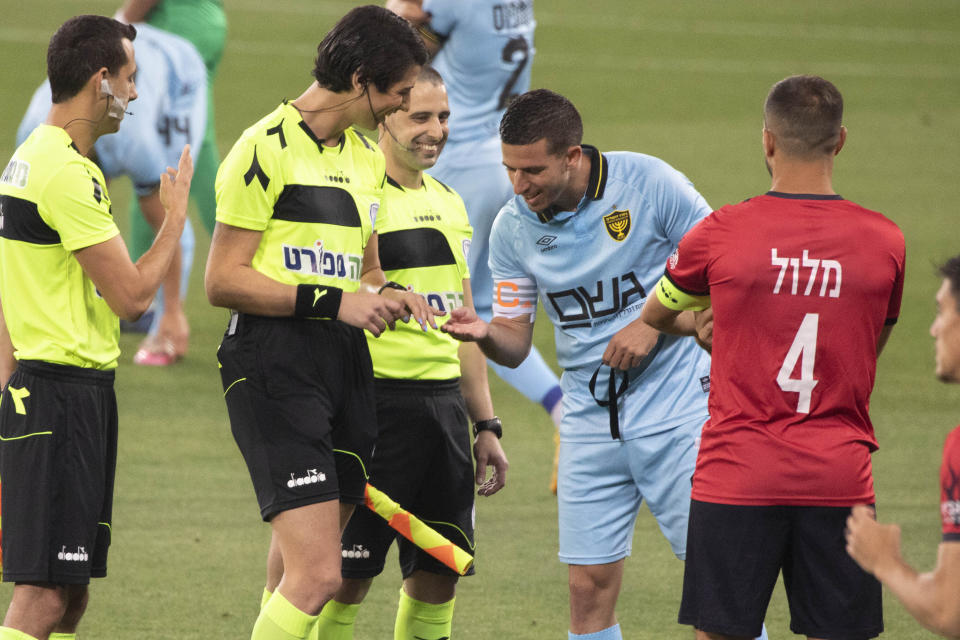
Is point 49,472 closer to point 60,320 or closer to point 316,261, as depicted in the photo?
point 60,320

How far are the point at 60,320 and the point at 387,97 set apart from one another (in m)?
1.06

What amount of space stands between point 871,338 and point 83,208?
202cm

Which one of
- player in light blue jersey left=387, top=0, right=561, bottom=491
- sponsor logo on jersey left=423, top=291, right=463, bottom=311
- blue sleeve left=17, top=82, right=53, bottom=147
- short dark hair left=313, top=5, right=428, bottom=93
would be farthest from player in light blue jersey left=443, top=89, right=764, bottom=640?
blue sleeve left=17, top=82, right=53, bottom=147

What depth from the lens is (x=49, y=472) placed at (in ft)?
12.9

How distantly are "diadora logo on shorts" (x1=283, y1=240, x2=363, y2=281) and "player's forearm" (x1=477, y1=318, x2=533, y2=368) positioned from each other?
1.67ft

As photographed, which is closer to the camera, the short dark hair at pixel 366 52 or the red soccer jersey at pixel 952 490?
the red soccer jersey at pixel 952 490

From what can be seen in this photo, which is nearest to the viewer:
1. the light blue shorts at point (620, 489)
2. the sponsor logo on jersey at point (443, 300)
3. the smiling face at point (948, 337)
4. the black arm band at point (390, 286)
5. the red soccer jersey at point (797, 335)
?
the smiling face at point (948, 337)

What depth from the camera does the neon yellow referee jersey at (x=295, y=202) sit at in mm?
3957

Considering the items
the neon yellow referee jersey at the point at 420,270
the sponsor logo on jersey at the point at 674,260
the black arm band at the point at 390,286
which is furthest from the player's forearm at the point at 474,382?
the sponsor logo on jersey at the point at 674,260

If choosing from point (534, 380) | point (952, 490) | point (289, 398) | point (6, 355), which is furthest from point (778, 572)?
point (534, 380)

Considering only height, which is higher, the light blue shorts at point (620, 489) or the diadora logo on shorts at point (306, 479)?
the diadora logo on shorts at point (306, 479)

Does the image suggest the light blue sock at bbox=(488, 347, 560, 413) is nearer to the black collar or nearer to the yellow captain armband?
the yellow captain armband

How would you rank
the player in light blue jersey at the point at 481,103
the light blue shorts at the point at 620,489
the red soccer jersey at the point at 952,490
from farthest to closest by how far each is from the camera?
1. the player in light blue jersey at the point at 481,103
2. the light blue shorts at the point at 620,489
3. the red soccer jersey at the point at 952,490

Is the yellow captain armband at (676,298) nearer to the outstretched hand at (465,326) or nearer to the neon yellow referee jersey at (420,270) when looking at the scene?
the outstretched hand at (465,326)
